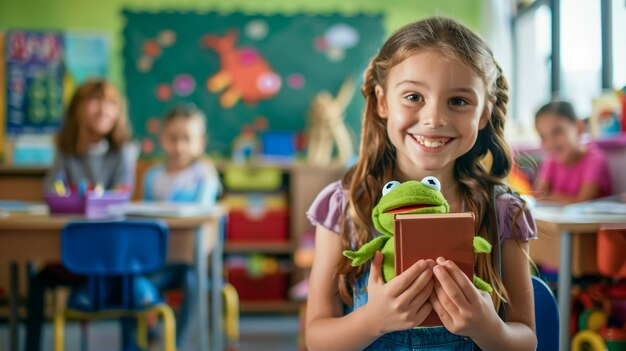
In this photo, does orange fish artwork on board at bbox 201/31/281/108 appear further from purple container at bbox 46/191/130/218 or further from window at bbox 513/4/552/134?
purple container at bbox 46/191/130/218

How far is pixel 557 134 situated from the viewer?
1432 mm

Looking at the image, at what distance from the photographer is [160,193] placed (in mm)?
2600

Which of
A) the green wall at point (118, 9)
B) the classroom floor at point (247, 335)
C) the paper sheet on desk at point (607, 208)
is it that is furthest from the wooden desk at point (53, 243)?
the green wall at point (118, 9)

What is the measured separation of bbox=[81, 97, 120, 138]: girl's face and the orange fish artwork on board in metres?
1.62

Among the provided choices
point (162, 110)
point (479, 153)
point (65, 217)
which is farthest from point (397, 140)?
point (162, 110)

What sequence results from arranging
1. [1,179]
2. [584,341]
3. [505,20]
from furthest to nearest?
[505,20] < [1,179] < [584,341]

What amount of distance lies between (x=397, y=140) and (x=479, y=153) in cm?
6

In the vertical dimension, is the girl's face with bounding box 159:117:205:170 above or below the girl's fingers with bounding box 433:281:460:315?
above

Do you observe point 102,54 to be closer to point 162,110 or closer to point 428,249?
point 162,110

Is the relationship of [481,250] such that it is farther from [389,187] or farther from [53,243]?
[53,243]

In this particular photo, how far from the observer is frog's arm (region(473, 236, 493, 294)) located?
404 millimetres

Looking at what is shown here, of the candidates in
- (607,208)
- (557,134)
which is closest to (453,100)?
(607,208)

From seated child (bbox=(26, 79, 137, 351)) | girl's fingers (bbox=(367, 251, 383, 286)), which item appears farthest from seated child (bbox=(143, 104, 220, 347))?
girl's fingers (bbox=(367, 251, 383, 286))

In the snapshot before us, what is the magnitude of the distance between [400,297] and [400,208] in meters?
0.06
